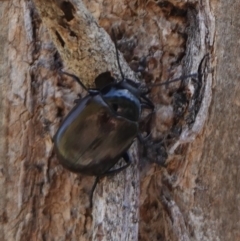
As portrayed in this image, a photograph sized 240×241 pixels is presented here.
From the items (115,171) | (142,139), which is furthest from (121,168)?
(142,139)

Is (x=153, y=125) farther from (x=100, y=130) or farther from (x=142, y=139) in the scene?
(x=100, y=130)

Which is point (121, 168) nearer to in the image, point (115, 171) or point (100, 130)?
point (115, 171)

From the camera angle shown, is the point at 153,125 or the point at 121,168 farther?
the point at 153,125

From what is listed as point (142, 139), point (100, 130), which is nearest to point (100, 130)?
point (100, 130)

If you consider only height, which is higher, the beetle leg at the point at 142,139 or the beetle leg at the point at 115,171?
the beetle leg at the point at 142,139

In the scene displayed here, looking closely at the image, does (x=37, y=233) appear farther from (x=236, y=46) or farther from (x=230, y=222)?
(x=236, y=46)

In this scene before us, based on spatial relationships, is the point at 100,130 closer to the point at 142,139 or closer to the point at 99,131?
the point at 99,131

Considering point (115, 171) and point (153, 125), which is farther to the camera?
point (153, 125)

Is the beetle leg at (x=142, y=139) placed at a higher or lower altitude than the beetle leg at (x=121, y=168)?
higher

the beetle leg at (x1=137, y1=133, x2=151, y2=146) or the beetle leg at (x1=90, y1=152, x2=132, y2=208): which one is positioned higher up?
the beetle leg at (x1=137, y1=133, x2=151, y2=146)
